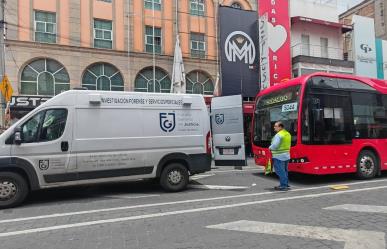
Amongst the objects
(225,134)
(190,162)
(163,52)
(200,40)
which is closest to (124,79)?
(163,52)

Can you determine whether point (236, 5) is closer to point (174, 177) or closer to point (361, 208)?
point (174, 177)

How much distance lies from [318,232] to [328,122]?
232 inches

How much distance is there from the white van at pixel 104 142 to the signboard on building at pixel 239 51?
50.5ft

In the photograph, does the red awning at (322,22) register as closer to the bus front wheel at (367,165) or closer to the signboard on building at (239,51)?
the signboard on building at (239,51)

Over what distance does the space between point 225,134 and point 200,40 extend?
1346 cm

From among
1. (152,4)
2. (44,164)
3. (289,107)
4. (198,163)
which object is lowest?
(198,163)

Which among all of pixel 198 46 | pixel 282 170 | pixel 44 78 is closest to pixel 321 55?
pixel 198 46

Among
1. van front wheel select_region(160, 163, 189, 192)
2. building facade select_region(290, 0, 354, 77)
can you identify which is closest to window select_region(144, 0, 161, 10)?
building facade select_region(290, 0, 354, 77)

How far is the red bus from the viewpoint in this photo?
1056 centimetres

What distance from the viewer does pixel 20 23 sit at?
19.9m

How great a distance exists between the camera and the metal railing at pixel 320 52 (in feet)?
90.2

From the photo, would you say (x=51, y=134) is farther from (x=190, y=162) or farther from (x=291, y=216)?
(x=291, y=216)

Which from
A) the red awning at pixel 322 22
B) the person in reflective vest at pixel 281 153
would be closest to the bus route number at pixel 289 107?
the person in reflective vest at pixel 281 153

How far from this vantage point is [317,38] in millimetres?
28719
